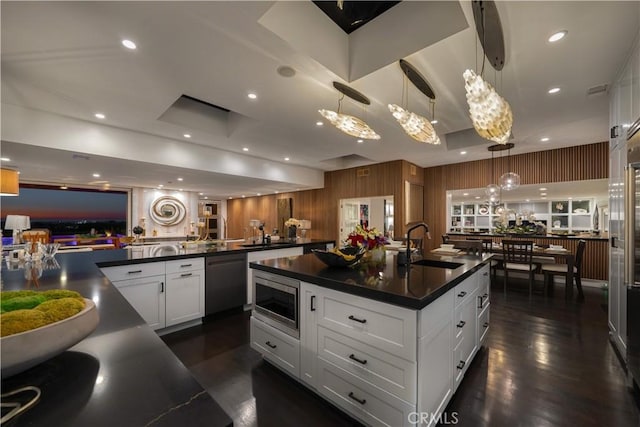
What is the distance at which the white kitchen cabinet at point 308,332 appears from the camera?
1.77 metres

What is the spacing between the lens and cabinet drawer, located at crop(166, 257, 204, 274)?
2.93 meters

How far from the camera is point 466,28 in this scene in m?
1.83

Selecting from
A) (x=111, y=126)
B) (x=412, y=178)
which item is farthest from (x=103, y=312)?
(x=412, y=178)

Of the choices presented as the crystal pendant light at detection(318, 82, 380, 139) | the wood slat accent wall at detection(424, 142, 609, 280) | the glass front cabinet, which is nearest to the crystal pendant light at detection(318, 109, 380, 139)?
the crystal pendant light at detection(318, 82, 380, 139)

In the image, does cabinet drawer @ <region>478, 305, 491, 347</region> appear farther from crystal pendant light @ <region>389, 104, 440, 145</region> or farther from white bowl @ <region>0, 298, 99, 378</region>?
white bowl @ <region>0, 298, 99, 378</region>

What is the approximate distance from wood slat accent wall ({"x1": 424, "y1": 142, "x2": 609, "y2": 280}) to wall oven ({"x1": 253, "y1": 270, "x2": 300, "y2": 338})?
5.72m

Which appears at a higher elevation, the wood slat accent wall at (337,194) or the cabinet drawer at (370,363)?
the wood slat accent wall at (337,194)

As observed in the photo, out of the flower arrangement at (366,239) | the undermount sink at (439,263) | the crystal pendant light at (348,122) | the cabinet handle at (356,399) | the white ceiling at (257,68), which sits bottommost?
the cabinet handle at (356,399)

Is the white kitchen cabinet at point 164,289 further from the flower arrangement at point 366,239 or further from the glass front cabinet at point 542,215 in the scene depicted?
the glass front cabinet at point 542,215

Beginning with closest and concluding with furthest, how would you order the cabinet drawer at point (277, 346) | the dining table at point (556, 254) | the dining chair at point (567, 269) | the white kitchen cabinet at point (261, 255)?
the cabinet drawer at point (277, 346) → the white kitchen cabinet at point (261, 255) → the dining table at point (556, 254) → the dining chair at point (567, 269)

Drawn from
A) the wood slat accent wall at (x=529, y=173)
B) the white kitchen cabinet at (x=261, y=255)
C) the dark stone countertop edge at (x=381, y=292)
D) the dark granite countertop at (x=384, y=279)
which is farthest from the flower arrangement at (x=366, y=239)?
the wood slat accent wall at (x=529, y=173)

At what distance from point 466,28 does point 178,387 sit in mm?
2522
